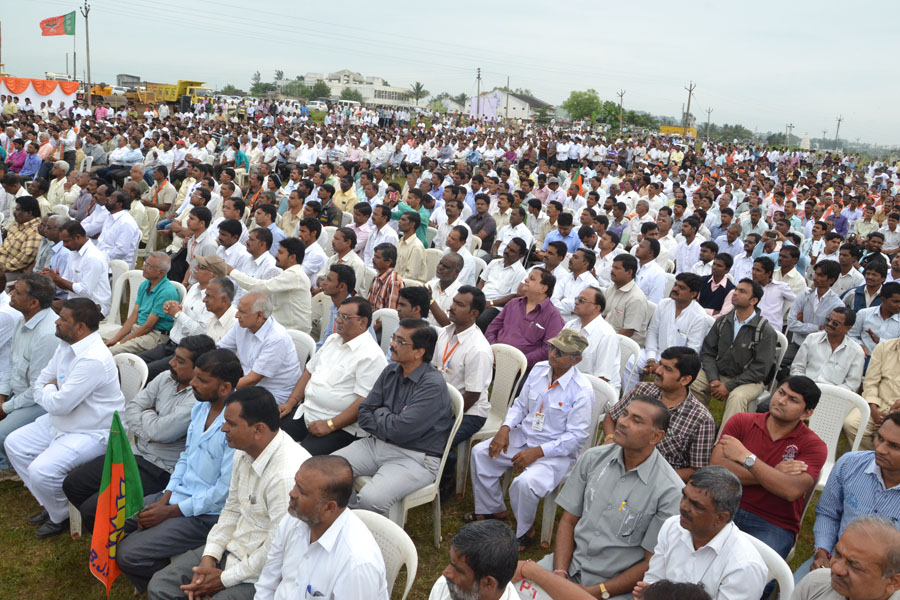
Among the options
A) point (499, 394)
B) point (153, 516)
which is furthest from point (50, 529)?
point (499, 394)

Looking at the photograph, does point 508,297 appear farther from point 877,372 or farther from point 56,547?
point 56,547

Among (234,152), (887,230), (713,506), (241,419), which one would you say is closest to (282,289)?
(241,419)

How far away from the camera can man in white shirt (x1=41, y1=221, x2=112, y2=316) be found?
5.98 meters

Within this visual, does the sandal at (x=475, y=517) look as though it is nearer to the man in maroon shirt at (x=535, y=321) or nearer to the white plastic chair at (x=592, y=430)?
the white plastic chair at (x=592, y=430)

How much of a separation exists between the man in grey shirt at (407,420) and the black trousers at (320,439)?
18 cm

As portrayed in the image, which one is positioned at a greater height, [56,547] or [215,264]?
[215,264]

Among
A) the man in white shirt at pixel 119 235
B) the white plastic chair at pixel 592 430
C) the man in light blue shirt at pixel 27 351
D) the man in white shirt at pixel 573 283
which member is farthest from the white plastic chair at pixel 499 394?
the man in white shirt at pixel 119 235

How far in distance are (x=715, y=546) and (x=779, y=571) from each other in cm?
30

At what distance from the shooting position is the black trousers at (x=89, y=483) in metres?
3.78

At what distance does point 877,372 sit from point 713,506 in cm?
328

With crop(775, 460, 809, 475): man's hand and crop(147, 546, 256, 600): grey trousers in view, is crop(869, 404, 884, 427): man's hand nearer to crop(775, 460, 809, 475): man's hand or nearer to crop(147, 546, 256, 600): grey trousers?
crop(775, 460, 809, 475): man's hand

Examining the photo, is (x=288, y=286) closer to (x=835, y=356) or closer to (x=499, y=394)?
(x=499, y=394)

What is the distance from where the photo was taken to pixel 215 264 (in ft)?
17.7

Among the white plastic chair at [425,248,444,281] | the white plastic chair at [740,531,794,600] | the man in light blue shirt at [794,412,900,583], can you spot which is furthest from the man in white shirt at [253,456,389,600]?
the white plastic chair at [425,248,444,281]
